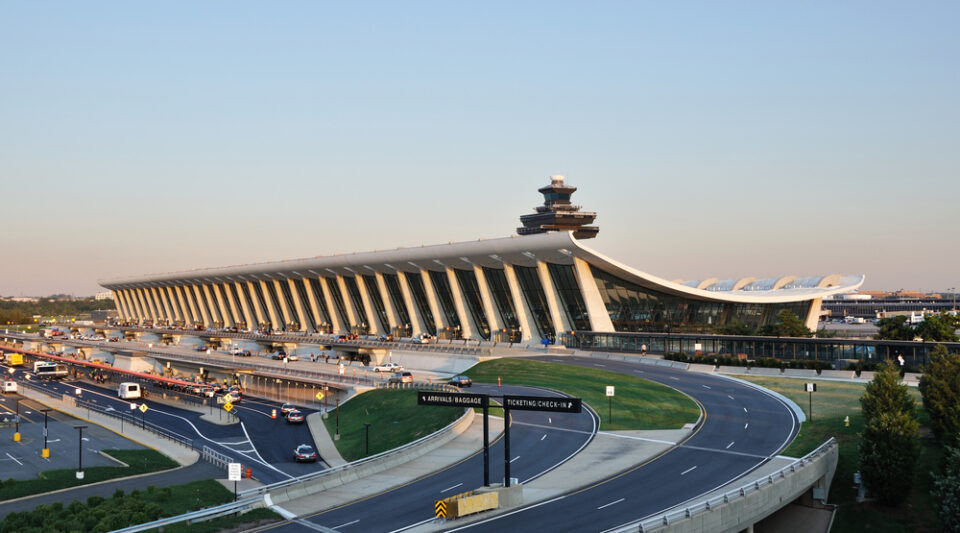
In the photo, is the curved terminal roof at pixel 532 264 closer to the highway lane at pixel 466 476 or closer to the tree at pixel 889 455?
the highway lane at pixel 466 476

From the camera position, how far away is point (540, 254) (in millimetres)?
92500

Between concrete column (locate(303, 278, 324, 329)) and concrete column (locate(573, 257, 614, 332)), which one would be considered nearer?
concrete column (locate(573, 257, 614, 332))

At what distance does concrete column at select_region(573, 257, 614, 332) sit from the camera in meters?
91.4

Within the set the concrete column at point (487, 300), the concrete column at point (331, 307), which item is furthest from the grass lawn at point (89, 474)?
the concrete column at point (331, 307)

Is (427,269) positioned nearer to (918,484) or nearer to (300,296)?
(300,296)

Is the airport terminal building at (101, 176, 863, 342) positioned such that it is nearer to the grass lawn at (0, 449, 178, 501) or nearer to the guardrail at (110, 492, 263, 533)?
the grass lawn at (0, 449, 178, 501)

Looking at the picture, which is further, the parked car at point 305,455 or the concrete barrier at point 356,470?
the parked car at point 305,455

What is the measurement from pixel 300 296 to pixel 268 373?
63464 mm

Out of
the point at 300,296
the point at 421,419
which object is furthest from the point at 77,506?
the point at 300,296

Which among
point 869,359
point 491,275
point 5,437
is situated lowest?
point 5,437

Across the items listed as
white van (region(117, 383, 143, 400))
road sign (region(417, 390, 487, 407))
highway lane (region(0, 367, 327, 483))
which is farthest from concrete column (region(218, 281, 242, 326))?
road sign (region(417, 390, 487, 407))

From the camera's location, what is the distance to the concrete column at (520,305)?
9950cm

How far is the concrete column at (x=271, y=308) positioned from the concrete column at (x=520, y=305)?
71644 millimetres

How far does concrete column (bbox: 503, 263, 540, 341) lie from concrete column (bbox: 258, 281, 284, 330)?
71.6m
